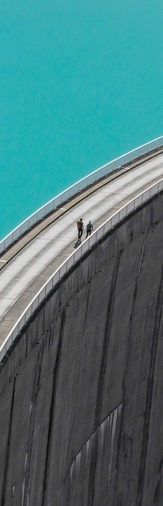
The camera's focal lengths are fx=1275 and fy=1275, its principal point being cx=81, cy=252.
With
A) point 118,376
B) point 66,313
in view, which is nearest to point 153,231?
point 118,376

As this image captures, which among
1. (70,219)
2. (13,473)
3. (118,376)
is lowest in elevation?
(13,473)

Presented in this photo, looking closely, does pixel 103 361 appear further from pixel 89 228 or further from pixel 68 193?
pixel 68 193

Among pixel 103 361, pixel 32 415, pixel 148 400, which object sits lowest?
pixel 32 415

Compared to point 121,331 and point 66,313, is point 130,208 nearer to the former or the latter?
point 121,331

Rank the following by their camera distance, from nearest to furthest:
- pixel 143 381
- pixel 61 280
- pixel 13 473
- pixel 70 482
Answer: pixel 13 473 → pixel 61 280 → pixel 70 482 → pixel 143 381

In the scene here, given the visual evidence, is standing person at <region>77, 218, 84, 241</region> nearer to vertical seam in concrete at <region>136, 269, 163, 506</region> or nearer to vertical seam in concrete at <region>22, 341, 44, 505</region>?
vertical seam in concrete at <region>22, 341, 44, 505</region>

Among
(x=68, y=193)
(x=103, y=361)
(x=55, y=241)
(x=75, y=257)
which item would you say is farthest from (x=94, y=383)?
(x=68, y=193)

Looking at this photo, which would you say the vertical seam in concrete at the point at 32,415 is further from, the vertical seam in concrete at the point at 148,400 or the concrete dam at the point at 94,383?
the vertical seam in concrete at the point at 148,400
